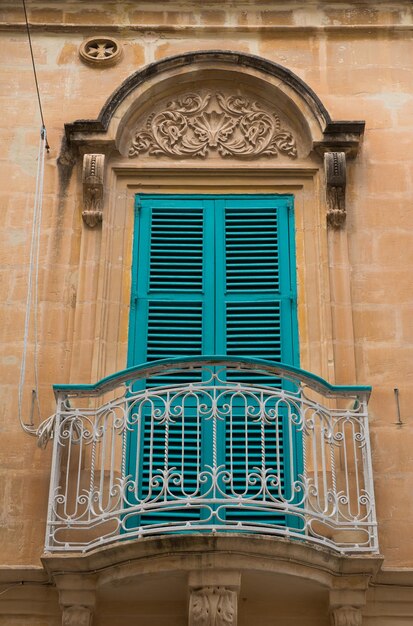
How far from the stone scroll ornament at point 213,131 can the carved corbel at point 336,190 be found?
48 cm

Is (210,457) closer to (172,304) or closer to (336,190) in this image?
(172,304)

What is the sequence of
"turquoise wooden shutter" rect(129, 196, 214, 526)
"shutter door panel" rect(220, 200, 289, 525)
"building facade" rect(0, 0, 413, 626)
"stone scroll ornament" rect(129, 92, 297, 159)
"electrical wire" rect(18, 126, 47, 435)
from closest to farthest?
"building facade" rect(0, 0, 413, 626)
"shutter door panel" rect(220, 200, 289, 525)
"turquoise wooden shutter" rect(129, 196, 214, 526)
"electrical wire" rect(18, 126, 47, 435)
"stone scroll ornament" rect(129, 92, 297, 159)

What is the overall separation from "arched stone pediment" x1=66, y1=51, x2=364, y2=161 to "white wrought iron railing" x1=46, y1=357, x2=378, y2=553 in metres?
2.17

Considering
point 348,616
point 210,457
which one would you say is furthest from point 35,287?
point 348,616

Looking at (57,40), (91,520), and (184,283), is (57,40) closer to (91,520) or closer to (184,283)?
(184,283)

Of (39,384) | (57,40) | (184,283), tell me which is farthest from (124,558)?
(57,40)

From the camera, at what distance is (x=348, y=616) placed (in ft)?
25.7

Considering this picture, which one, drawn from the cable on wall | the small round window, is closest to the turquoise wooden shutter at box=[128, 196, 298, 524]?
the cable on wall

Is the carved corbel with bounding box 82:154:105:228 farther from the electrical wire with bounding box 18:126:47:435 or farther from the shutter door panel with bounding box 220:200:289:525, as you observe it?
the shutter door panel with bounding box 220:200:289:525

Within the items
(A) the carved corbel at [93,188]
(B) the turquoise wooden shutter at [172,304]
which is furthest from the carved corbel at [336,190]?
(A) the carved corbel at [93,188]

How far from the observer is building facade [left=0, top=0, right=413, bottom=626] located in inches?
313

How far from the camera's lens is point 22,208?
9.82 metres

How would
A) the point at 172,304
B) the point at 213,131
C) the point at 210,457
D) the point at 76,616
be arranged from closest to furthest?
the point at 76,616, the point at 210,457, the point at 172,304, the point at 213,131

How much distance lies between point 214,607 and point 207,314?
2.57 m
